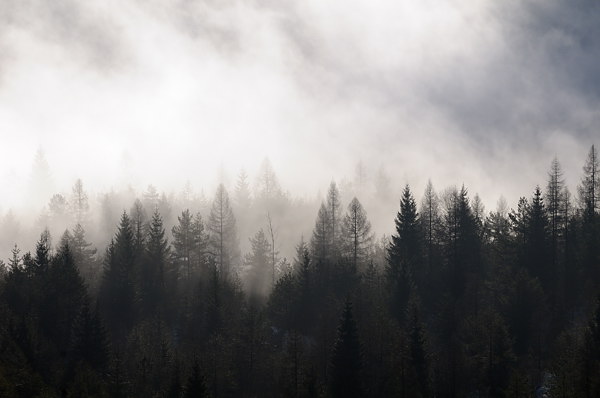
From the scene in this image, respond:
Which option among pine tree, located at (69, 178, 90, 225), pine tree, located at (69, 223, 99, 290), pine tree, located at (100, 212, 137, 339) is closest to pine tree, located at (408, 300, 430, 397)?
pine tree, located at (100, 212, 137, 339)

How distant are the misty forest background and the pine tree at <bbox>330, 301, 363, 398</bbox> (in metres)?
0.14

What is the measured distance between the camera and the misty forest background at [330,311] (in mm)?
58844

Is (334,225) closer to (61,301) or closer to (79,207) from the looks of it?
(61,301)

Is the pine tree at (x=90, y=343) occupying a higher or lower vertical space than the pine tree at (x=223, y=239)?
lower

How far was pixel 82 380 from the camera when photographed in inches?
2066

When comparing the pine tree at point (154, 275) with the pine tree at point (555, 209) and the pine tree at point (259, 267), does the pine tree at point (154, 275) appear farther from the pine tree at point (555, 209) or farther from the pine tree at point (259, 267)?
the pine tree at point (555, 209)

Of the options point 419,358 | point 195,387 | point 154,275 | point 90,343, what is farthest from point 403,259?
point 90,343

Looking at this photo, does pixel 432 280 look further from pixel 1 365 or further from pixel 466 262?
pixel 1 365

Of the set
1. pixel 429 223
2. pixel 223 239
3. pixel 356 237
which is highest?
pixel 429 223

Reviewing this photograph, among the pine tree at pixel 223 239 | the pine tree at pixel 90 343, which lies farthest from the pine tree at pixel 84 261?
the pine tree at pixel 90 343

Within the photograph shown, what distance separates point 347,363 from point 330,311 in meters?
15.0

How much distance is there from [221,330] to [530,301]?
1542 inches

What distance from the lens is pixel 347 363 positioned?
6000 cm

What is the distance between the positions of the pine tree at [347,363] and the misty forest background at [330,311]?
144mm
